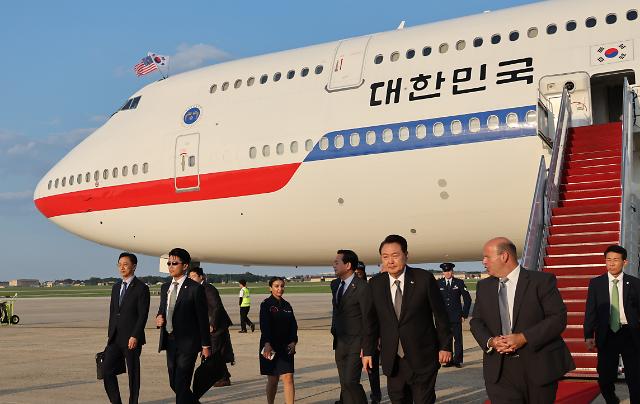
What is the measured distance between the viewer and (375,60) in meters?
17.7

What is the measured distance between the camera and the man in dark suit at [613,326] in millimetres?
8219

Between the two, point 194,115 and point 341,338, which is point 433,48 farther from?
point 341,338

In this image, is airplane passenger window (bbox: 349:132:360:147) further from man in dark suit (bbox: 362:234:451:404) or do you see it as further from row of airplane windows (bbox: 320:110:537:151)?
man in dark suit (bbox: 362:234:451:404)

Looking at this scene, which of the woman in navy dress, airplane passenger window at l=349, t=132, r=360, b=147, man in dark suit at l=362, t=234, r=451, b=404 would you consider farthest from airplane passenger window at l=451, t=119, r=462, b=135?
man in dark suit at l=362, t=234, r=451, b=404

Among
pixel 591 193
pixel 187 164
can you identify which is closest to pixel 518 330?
pixel 591 193

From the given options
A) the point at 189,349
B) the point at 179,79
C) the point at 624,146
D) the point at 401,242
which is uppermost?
the point at 179,79

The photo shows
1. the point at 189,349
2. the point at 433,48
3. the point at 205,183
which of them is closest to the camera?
the point at 189,349

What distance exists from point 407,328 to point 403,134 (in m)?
10.2

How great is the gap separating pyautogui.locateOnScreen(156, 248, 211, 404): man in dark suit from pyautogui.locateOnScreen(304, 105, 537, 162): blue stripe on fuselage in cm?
851

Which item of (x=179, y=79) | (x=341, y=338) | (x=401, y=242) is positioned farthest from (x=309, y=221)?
(x=401, y=242)

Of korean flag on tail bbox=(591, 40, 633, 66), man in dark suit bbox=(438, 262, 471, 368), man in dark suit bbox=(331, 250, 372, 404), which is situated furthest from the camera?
korean flag on tail bbox=(591, 40, 633, 66)

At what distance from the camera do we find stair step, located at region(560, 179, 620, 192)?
43.0ft

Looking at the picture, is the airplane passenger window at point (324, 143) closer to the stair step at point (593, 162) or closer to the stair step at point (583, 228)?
the stair step at point (593, 162)

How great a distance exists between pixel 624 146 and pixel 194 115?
1163 centimetres
